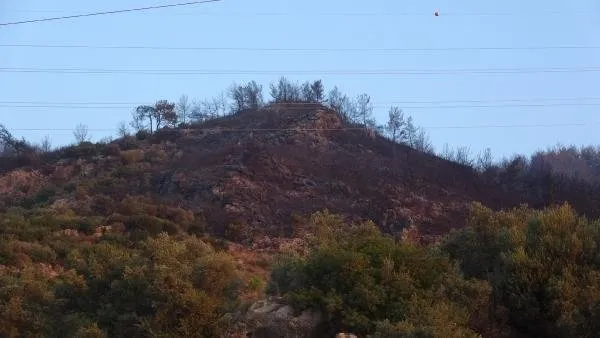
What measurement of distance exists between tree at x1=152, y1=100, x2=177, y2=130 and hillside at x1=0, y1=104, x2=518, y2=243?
26.6 feet

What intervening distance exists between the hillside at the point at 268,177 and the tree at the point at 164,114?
26.6 ft

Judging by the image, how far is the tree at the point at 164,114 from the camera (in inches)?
3597

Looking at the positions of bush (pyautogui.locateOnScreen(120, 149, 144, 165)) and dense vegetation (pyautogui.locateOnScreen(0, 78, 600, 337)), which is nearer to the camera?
dense vegetation (pyautogui.locateOnScreen(0, 78, 600, 337))

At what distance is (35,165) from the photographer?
77.5 m

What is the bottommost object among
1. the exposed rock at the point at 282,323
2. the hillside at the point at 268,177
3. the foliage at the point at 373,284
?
the exposed rock at the point at 282,323

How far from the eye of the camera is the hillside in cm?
5947

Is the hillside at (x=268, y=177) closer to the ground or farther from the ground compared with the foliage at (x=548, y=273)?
farther from the ground

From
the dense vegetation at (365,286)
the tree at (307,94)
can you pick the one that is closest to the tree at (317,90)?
the tree at (307,94)

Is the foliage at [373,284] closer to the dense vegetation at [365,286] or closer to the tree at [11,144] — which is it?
the dense vegetation at [365,286]

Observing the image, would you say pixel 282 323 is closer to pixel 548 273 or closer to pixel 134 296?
pixel 134 296

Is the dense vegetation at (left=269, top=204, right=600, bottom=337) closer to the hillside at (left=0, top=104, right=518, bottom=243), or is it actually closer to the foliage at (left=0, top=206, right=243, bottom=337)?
the foliage at (left=0, top=206, right=243, bottom=337)

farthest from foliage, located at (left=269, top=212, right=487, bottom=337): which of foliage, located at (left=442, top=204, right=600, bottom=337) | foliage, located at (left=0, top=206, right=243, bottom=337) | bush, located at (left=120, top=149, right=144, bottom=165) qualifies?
bush, located at (left=120, top=149, right=144, bottom=165)

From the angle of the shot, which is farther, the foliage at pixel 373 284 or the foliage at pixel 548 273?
the foliage at pixel 373 284

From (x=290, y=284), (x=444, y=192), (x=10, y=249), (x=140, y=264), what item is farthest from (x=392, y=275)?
(x=444, y=192)
